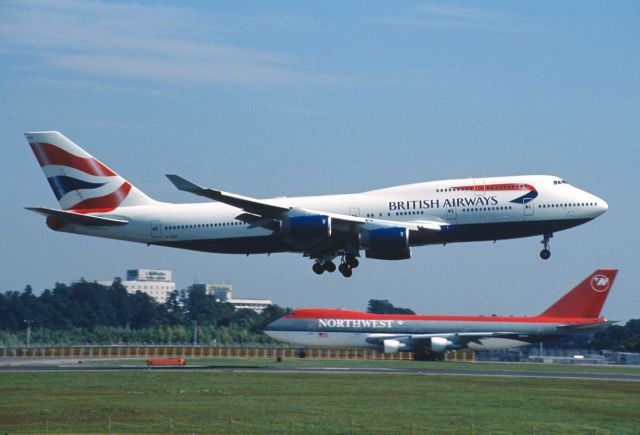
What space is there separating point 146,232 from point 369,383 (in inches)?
645

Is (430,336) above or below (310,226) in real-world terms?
below

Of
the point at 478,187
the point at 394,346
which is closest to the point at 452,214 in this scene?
the point at 478,187

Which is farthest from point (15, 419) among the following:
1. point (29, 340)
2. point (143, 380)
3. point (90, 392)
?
point (29, 340)

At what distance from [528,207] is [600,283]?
42028 millimetres

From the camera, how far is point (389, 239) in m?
60.3

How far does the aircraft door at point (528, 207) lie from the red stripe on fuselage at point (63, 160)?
2687cm

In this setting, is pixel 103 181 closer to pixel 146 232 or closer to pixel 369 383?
pixel 146 232

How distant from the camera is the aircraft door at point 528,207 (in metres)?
60.7

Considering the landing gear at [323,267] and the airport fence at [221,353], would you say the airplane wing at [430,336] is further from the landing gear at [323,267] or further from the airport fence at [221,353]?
the landing gear at [323,267]

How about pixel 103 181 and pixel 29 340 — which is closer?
pixel 103 181

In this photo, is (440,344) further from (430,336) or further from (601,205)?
(601,205)

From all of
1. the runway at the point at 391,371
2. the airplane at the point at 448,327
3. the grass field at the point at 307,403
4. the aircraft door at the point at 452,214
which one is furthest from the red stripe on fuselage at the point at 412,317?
the aircraft door at the point at 452,214

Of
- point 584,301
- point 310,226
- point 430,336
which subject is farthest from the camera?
point 584,301

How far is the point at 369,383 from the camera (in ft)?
215
